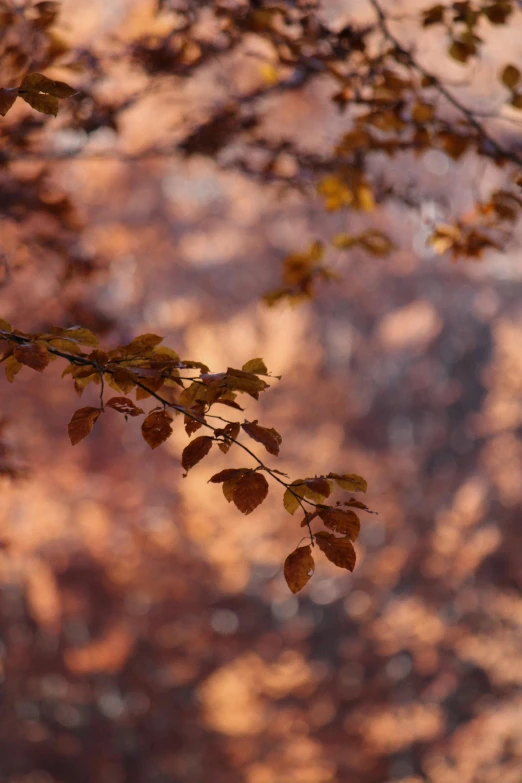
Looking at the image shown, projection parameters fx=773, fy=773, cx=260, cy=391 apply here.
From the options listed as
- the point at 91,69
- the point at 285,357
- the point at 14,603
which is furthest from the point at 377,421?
the point at 91,69

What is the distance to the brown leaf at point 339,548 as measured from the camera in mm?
985

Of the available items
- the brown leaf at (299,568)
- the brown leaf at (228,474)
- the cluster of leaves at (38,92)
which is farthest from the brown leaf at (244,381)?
the cluster of leaves at (38,92)

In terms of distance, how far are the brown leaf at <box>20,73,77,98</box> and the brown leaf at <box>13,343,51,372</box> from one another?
31 cm

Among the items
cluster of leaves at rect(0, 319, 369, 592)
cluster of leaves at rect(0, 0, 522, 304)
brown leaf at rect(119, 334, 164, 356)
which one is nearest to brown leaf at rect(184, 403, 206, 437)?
cluster of leaves at rect(0, 319, 369, 592)

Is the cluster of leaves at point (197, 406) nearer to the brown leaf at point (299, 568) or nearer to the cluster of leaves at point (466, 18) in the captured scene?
the brown leaf at point (299, 568)

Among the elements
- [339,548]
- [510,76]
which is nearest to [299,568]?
[339,548]

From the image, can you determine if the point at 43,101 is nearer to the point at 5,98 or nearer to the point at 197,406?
the point at 5,98

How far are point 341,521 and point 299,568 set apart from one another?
0.27 ft

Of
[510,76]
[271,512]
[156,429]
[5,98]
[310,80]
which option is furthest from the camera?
[271,512]

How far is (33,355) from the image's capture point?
95cm

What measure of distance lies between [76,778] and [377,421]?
3895 millimetres

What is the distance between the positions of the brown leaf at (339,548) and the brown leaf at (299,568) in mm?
24

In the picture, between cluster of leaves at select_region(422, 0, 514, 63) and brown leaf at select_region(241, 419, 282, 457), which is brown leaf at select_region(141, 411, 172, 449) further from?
cluster of leaves at select_region(422, 0, 514, 63)

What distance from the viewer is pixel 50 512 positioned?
244 inches
